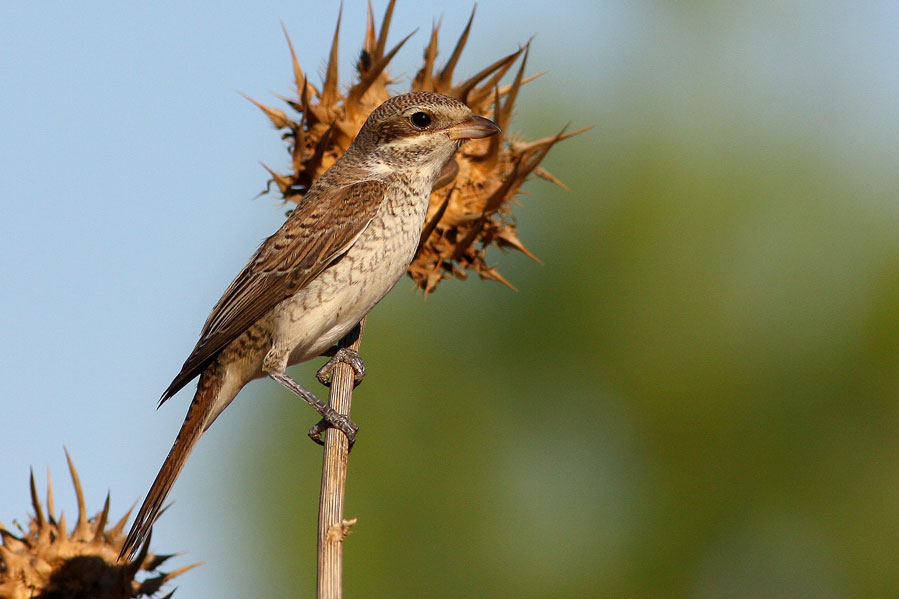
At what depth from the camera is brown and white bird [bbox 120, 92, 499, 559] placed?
16.8 ft

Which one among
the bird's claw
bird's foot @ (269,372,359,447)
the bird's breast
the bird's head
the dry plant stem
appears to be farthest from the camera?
the bird's claw

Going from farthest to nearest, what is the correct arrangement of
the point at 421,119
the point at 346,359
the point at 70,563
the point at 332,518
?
1. the point at 346,359
2. the point at 421,119
3. the point at 70,563
4. the point at 332,518

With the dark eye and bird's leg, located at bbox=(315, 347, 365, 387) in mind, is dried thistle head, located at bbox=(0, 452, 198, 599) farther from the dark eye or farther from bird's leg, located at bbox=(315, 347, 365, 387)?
the dark eye

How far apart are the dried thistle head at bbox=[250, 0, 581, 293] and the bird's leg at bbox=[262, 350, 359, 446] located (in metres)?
0.95

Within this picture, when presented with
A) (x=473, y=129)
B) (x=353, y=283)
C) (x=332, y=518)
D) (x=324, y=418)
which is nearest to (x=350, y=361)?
(x=353, y=283)

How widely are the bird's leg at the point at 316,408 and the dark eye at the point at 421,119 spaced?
151cm

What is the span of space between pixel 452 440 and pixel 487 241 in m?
9.57

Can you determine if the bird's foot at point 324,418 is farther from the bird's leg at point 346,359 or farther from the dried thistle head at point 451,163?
the dried thistle head at point 451,163

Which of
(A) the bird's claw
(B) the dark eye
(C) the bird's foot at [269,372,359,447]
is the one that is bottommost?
(C) the bird's foot at [269,372,359,447]

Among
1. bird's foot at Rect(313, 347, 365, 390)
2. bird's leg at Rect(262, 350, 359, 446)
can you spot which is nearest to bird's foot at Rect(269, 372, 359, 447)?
bird's leg at Rect(262, 350, 359, 446)

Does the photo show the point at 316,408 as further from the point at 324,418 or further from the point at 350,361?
the point at 350,361

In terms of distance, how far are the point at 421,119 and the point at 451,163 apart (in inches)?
15.7

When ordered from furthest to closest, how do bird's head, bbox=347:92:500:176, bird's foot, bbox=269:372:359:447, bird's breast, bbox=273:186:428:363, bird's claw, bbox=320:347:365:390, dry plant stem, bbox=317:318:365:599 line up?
bird's claw, bbox=320:347:365:390 < bird's head, bbox=347:92:500:176 < bird's breast, bbox=273:186:428:363 < bird's foot, bbox=269:372:359:447 < dry plant stem, bbox=317:318:365:599

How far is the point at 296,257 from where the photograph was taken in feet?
17.4
